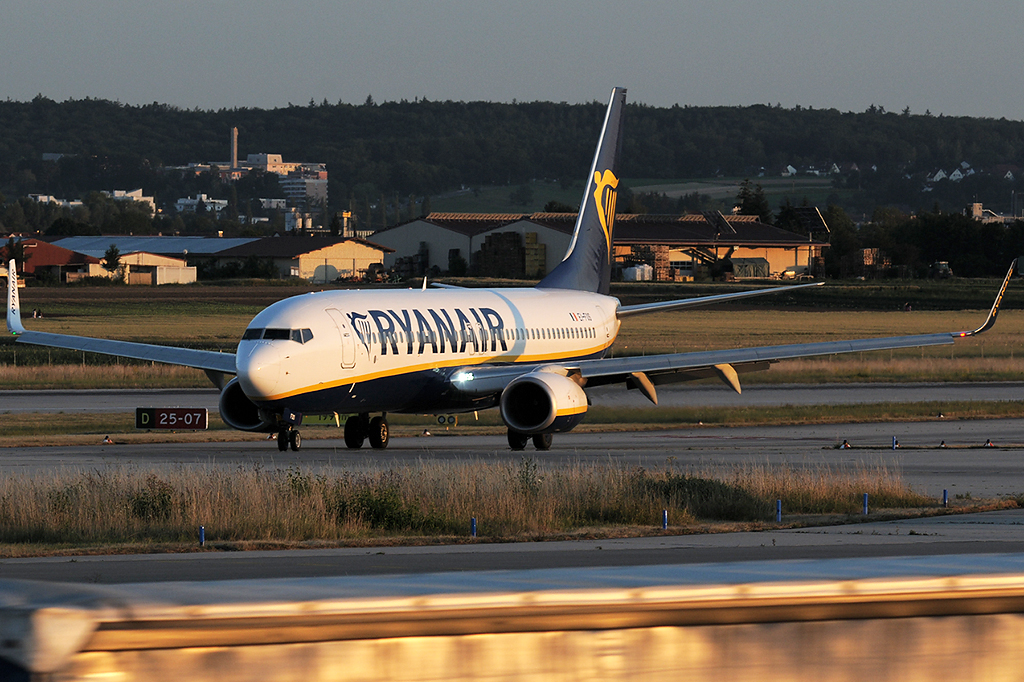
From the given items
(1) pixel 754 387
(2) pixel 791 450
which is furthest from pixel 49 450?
(1) pixel 754 387

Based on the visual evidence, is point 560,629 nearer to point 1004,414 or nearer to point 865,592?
point 865,592

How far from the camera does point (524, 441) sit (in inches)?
1533

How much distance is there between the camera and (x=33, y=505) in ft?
84.3

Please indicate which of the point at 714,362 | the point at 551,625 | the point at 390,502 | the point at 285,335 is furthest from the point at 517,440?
the point at 551,625

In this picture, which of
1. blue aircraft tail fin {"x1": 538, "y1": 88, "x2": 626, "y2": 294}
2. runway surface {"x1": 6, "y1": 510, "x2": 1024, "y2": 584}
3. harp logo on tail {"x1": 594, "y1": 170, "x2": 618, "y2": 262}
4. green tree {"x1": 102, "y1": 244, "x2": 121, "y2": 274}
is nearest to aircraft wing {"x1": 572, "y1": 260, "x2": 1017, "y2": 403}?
blue aircraft tail fin {"x1": 538, "y1": 88, "x2": 626, "y2": 294}

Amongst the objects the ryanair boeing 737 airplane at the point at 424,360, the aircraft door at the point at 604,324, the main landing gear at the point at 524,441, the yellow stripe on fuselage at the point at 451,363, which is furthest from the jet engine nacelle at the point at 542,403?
the aircraft door at the point at 604,324

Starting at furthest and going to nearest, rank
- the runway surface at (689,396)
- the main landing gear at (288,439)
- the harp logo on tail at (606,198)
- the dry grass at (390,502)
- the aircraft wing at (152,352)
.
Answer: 1. the runway surface at (689,396)
2. the harp logo on tail at (606,198)
3. the aircraft wing at (152,352)
4. the main landing gear at (288,439)
5. the dry grass at (390,502)

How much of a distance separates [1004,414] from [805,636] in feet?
153

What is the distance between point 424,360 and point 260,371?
600cm

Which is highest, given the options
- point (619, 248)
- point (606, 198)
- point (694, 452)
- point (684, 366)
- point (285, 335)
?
point (619, 248)

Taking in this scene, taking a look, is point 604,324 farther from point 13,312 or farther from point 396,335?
point 13,312

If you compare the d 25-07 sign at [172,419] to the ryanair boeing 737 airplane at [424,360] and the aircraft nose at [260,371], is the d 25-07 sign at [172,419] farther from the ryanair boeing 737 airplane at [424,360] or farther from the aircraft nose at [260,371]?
the aircraft nose at [260,371]

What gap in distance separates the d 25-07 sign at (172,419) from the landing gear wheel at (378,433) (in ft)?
16.7

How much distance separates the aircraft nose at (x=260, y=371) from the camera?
33.4m
